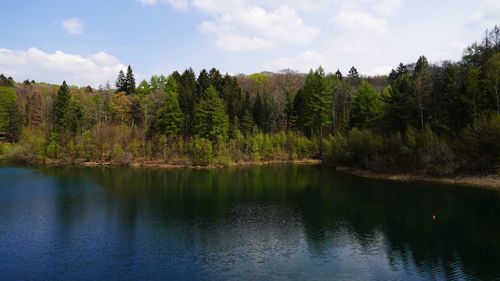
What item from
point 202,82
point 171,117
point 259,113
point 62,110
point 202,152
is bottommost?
point 202,152

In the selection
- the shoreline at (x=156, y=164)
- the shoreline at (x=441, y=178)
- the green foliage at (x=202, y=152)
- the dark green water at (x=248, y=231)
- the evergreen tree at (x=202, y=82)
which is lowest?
the dark green water at (x=248, y=231)

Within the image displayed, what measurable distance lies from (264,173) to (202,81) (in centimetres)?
3803

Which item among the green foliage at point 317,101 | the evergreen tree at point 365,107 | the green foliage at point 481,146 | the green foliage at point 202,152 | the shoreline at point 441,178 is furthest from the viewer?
the green foliage at point 317,101

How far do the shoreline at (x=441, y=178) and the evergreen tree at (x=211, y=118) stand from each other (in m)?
30.1

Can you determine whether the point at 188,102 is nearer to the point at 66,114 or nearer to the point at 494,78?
the point at 66,114

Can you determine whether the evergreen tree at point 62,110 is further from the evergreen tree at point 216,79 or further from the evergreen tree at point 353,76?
the evergreen tree at point 353,76

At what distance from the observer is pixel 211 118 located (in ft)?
310

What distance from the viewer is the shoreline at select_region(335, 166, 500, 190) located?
57219mm

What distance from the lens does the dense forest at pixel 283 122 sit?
6531 centimetres

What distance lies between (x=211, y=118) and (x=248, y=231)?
5969 cm

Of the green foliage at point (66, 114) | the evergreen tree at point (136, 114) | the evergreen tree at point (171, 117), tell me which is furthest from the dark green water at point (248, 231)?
the evergreen tree at point (136, 114)

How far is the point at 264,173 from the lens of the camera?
3140 inches

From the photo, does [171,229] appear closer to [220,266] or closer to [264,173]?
[220,266]

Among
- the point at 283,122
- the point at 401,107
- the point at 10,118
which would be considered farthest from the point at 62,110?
the point at 401,107
